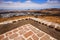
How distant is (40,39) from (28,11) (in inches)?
103

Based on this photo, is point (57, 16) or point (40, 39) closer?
point (40, 39)

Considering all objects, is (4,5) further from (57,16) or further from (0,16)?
(57,16)

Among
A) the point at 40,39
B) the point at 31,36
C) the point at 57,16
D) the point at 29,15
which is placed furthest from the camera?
the point at 29,15

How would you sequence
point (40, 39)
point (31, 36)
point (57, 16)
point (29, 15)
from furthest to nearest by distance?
point (29, 15)
point (57, 16)
point (31, 36)
point (40, 39)

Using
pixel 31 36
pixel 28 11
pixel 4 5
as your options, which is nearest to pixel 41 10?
pixel 28 11

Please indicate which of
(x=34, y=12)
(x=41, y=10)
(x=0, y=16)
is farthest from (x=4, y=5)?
(x=41, y=10)

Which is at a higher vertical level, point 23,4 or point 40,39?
point 23,4

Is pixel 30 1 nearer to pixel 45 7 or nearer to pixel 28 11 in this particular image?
pixel 28 11

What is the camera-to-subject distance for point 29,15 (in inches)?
168

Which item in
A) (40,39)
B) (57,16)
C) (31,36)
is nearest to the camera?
(40,39)

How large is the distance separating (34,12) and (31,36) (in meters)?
2.55

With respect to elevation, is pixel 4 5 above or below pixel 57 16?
above

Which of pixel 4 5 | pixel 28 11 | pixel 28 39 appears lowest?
pixel 28 39

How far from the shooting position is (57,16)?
12.9 feet
